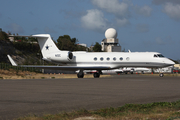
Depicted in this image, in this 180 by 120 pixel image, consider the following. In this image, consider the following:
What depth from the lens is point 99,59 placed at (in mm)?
31219

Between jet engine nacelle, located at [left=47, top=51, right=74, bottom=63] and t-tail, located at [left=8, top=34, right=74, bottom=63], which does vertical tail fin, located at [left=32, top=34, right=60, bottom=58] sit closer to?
t-tail, located at [left=8, top=34, right=74, bottom=63]

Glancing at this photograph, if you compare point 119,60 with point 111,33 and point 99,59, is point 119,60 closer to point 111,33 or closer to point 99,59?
point 99,59

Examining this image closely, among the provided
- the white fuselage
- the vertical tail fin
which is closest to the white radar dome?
the vertical tail fin

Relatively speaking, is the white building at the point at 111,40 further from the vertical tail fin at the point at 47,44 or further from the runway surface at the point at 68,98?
the runway surface at the point at 68,98

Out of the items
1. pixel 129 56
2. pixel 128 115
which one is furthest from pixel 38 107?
pixel 129 56

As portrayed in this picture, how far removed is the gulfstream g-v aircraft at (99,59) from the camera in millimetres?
29719

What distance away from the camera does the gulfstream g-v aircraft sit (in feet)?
97.5

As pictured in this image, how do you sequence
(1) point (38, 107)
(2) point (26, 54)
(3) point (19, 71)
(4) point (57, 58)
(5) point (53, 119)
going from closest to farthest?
(5) point (53, 119), (1) point (38, 107), (4) point (57, 58), (3) point (19, 71), (2) point (26, 54)

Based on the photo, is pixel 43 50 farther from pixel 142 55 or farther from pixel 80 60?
pixel 142 55

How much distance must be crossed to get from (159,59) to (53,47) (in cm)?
1298

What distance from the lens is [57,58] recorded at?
1259 inches

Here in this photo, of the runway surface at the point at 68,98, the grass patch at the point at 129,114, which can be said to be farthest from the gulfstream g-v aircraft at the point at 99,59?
the grass patch at the point at 129,114

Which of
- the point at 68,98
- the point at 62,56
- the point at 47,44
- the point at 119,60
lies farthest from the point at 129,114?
the point at 47,44

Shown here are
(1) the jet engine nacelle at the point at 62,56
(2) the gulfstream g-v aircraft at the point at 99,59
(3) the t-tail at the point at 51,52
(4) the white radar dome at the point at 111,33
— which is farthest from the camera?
(4) the white radar dome at the point at 111,33
